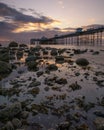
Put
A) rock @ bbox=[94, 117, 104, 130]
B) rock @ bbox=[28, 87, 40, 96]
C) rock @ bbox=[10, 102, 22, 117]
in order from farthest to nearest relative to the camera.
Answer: rock @ bbox=[28, 87, 40, 96], rock @ bbox=[10, 102, 22, 117], rock @ bbox=[94, 117, 104, 130]

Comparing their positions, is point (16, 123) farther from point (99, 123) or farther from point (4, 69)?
point (4, 69)

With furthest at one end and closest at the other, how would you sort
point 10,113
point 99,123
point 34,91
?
point 34,91
point 10,113
point 99,123

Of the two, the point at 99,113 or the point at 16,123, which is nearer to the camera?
the point at 16,123

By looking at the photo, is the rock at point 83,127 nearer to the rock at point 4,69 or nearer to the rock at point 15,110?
the rock at point 15,110

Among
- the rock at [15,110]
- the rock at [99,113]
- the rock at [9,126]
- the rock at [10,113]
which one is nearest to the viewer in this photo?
the rock at [9,126]

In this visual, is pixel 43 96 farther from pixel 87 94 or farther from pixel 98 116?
pixel 98 116

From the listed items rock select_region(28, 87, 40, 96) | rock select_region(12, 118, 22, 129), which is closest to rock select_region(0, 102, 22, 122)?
rock select_region(12, 118, 22, 129)

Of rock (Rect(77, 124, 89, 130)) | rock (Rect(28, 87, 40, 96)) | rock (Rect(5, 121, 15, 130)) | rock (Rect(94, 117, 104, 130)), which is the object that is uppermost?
rock (Rect(5, 121, 15, 130))

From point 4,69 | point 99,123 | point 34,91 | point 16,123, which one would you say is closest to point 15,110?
point 16,123

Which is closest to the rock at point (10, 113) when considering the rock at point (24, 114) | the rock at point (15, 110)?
the rock at point (15, 110)

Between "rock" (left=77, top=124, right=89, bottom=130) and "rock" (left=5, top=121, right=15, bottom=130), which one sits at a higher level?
"rock" (left=5, top=121, right=15, bottom=130)

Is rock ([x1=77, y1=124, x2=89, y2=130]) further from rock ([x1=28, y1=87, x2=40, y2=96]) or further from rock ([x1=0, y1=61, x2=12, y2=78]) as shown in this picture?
rock ([x1=0, y1=61, x2=12, y2=78])

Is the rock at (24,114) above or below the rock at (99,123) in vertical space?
above

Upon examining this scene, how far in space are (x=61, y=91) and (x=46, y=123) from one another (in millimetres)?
4613
